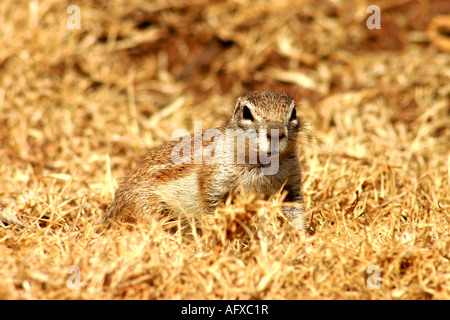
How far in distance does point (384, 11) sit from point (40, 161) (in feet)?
19.8

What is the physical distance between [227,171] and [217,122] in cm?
307

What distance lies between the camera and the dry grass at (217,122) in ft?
12.1

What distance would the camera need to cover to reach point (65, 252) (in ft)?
13.0

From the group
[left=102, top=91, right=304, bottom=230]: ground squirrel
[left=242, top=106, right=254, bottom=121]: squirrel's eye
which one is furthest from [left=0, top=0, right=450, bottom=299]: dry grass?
[left=242, top=106, right=254, bottom=121]: squirrel's eye

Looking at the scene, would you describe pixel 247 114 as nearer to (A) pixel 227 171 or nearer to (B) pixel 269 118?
(B) pixel 269 118

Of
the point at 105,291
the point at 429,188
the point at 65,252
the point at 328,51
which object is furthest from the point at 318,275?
the point at 328,51

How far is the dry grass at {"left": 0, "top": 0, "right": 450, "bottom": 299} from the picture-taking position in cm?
370

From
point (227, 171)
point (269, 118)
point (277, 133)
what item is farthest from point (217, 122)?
point (277, 133)

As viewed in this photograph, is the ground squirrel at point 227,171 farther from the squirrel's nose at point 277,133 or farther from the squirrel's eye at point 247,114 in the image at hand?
the squirrel's nose at point 277,133

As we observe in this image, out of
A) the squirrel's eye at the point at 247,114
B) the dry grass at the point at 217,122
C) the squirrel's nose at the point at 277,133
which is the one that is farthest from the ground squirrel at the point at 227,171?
the dry grass at the point at 217,122

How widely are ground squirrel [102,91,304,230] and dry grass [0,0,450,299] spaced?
29cm

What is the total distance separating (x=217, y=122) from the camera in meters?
7.61

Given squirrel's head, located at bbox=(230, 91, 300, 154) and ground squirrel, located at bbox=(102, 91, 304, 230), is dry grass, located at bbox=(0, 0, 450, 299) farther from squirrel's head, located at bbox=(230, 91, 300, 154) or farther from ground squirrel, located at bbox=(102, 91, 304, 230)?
squirrel's head, located at bbox=(230, 91, 300, 154)

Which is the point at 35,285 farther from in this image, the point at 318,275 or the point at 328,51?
the point at 328,51
